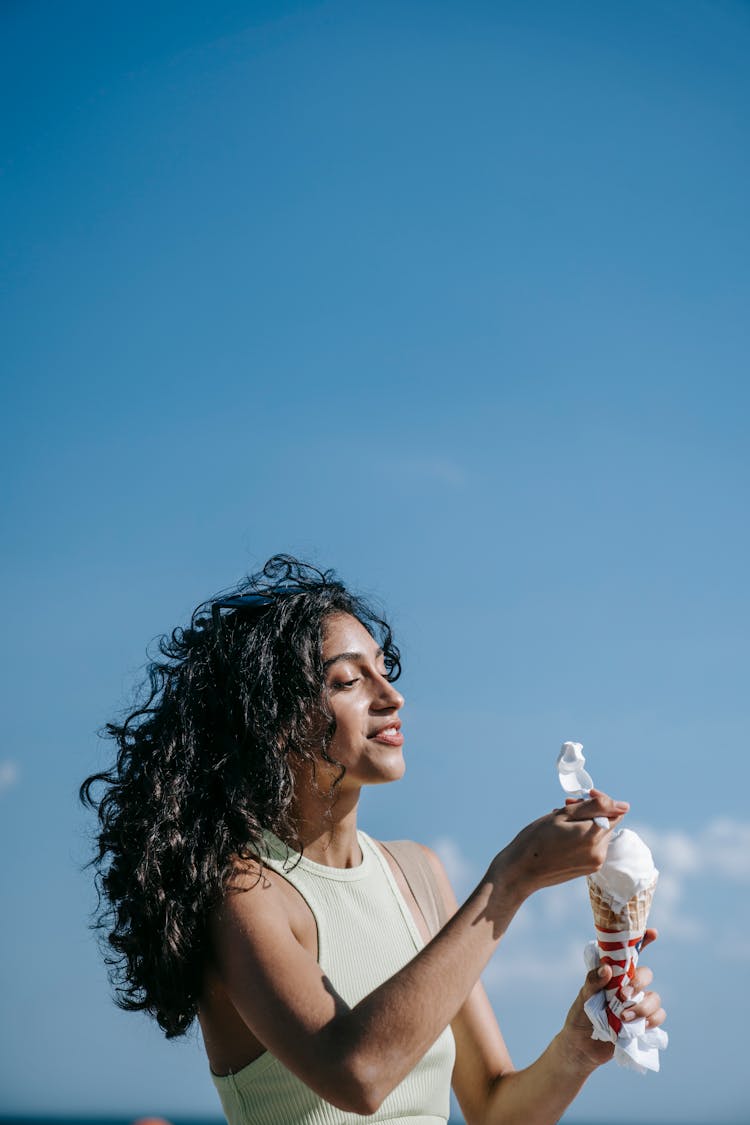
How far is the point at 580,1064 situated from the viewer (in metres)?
3.47

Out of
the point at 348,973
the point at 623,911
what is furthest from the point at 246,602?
the point at 623,911

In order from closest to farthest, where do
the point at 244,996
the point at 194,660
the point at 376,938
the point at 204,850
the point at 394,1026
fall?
the point at 394,1026, the point at 244,996, the point at 204,850, the point at 376,938, the point at 194,660

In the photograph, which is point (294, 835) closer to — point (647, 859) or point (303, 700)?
point (303, 700)

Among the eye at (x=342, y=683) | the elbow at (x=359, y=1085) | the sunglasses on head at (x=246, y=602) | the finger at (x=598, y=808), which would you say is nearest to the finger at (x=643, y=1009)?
the finger at (x=598, y=808)

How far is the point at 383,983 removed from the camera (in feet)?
9.17

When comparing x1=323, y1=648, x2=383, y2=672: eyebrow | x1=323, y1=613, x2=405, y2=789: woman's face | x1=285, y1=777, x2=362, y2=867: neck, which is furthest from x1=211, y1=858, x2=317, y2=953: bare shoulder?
x1=323, y1=648, x2=383, y2=672: eyebrow

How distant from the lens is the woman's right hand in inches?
113

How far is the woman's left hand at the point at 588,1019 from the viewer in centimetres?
326

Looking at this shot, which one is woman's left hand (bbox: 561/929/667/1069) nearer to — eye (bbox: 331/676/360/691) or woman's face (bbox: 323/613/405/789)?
woman's face (bbox: 323/613/405/789)

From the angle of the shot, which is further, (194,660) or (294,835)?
(194,660)

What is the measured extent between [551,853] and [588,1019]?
0.86m

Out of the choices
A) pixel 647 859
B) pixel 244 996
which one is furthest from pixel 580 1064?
pixel 244 996

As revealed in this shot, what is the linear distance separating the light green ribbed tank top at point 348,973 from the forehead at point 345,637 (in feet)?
1.99

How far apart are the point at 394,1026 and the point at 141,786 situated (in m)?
1.10
